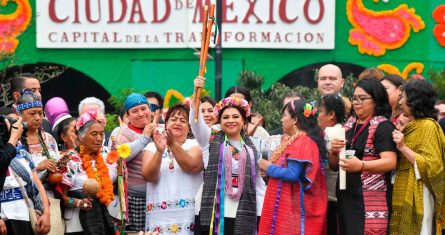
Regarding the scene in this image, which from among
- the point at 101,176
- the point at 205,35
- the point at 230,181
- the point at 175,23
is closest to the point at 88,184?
the point at 101,176

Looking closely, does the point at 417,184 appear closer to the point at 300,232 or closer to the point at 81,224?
the point at 300,232

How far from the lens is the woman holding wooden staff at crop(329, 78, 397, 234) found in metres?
8.94

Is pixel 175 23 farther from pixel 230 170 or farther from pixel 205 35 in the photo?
pixel 230 170

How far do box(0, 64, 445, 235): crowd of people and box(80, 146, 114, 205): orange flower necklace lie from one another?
0.01 meters

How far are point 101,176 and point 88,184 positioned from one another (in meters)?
0.30

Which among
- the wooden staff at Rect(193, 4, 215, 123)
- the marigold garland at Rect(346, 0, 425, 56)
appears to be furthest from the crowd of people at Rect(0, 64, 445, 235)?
the marigold garland at Rect(346, 0, 425, 56)

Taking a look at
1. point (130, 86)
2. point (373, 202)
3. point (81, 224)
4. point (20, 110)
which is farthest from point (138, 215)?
point (130, 86)

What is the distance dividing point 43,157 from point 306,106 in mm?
2374

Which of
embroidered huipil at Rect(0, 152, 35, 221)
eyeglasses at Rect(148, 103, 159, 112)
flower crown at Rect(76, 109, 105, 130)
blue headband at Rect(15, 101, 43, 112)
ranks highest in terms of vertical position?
blue headband at Rect(15, 101, 43, 112)

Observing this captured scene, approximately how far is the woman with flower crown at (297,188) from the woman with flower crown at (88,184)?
1567mm

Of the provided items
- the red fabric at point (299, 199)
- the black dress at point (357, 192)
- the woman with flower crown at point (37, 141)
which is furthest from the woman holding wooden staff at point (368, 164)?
the woman with flower crown at point (37, 141)

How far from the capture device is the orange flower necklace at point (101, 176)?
998 cm

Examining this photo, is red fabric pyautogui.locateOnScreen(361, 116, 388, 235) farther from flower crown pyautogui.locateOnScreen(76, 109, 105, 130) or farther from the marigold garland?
the marigold garland

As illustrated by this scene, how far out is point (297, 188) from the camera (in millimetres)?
9156
